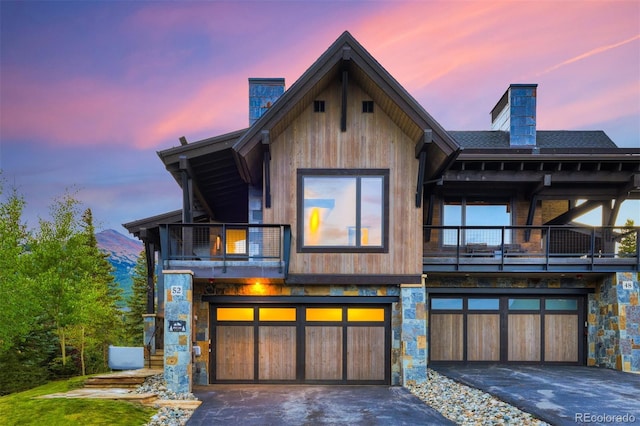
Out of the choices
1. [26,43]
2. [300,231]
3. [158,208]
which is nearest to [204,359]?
[300,231]

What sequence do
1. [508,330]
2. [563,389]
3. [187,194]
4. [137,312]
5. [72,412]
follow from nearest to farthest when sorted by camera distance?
[72,412]
[563,389]
[187,194]
[508,330]
[137,312]

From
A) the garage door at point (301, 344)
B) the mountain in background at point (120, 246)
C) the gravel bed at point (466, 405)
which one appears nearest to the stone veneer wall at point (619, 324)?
the gravel bed at point (466, 405)

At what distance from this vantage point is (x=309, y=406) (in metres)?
8.89

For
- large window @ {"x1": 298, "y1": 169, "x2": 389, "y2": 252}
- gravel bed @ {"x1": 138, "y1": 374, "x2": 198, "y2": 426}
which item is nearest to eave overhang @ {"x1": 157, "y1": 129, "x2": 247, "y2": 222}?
large window @ {"x1": 298, "y1": 169, "x2": 389, "y2": 252}

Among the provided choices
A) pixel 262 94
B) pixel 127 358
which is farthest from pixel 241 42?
pixel 127 358

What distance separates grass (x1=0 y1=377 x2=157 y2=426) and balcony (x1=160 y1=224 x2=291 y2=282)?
318 centimetres

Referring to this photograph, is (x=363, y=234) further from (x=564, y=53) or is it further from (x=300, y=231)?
(x=564, y=53)

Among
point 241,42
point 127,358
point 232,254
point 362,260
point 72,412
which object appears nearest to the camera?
point 72,412

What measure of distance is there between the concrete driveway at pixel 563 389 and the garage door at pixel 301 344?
238 centimetres

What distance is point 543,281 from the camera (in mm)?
13336

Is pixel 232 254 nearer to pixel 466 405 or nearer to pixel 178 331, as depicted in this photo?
pixel 178 331

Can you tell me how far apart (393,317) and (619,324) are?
6770 mm

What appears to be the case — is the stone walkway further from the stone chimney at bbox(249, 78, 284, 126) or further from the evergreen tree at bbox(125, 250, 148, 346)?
the evergreen tree at bbox(125, 250, 148, 346)

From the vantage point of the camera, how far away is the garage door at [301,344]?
11312 millimetres
